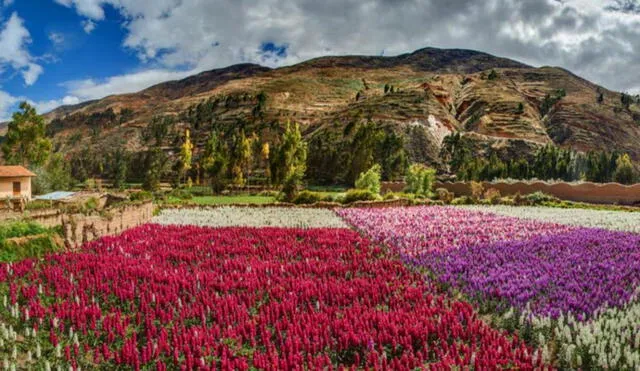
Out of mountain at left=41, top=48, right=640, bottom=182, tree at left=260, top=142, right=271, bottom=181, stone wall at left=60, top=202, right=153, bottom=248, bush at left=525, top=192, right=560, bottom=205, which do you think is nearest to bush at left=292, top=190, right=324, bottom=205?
stone wall at left=60, top=202, right=153, bottom=248

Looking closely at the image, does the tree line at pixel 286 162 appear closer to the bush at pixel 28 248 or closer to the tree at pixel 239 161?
the tree at pixel 239 161

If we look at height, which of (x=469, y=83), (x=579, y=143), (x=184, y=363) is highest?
(x=469, y=83)

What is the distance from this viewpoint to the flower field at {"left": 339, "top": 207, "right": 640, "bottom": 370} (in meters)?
5.80

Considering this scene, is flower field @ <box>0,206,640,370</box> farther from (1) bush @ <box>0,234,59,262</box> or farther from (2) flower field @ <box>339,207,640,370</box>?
(1) bush @ <box>0,234,59,262</box>

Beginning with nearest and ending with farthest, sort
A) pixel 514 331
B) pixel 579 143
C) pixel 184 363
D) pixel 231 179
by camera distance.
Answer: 1. pixel 184 363
2. pixel 514 331
3. pixel 231 179
4. pixel 579 143

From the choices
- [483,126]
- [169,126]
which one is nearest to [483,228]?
[483,126]

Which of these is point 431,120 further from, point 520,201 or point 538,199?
point 520,201

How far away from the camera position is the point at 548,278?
28.6ft

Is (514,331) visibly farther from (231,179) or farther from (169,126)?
(169,126)

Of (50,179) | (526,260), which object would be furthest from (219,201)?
(50,179)

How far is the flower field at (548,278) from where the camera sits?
19.0 ft

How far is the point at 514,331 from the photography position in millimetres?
6461

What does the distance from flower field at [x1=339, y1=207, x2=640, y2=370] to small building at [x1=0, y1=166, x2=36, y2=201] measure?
1646 inches

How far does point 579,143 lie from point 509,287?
14807 centimetres
